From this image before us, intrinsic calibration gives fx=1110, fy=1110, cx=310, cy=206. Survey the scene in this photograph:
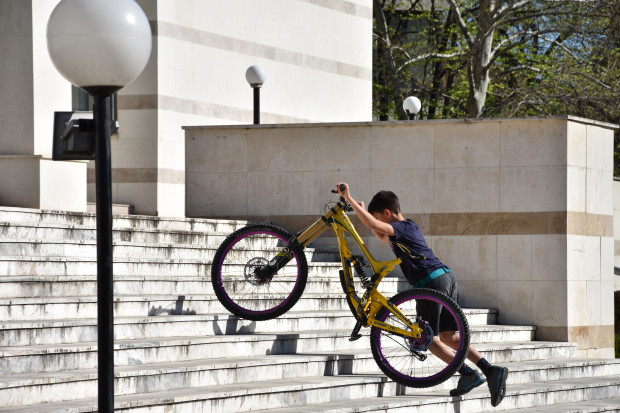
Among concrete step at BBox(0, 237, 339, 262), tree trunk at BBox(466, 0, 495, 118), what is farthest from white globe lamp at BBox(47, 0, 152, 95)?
tree trunk at BBox(466, 0, 495, 118)

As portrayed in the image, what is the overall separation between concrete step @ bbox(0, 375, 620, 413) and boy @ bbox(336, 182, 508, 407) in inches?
12.8

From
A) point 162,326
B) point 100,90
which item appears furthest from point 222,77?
point 100,90

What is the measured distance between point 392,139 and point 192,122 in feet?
17.6

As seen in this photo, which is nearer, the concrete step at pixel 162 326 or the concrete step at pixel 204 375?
the concrete step at pixel 204 375

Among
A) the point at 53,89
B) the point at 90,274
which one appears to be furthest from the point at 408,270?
the point at 53,89

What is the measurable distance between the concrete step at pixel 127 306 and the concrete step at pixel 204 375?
1.00 metres

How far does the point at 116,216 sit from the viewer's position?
1227cm

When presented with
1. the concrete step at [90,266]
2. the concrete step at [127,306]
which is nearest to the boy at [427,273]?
the concrete step at [127,306]

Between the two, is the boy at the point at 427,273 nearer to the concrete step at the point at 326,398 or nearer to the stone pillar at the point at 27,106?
the concrete step at the point at 326,398

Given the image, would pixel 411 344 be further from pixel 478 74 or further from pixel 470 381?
pixel 478 74

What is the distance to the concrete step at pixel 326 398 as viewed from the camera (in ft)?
24.5

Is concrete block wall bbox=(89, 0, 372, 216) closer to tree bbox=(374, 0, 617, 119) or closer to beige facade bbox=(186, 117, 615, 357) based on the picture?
beige facade bbox=(186, 117, 615, 357)

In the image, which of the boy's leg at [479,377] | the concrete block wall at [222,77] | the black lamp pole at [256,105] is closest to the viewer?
the boy's leg at [479,377]

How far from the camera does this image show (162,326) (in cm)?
920
